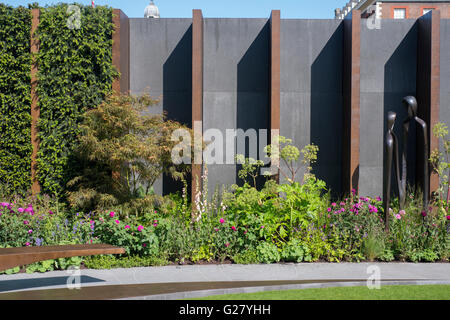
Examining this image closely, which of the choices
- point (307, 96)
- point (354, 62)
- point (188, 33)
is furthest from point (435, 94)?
point (188, 33)

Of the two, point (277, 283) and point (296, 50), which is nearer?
point (277, 283)

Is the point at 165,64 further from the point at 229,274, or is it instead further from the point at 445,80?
the point at 445,80

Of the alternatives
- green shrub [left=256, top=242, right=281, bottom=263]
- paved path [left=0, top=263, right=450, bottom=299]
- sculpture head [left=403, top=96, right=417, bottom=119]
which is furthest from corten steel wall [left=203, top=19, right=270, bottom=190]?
paved path [left=0, top=263, right=450, bottom=299]

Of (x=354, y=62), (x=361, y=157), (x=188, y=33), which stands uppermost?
(x=188, y=33)

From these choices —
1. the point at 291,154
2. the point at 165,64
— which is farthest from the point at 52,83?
the point at 291,154

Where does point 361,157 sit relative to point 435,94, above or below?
below

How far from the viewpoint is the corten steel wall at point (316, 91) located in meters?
10.3

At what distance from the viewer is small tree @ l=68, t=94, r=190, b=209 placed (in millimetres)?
7855

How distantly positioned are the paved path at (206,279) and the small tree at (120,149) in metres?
2.32

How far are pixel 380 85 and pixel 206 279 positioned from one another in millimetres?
7147
